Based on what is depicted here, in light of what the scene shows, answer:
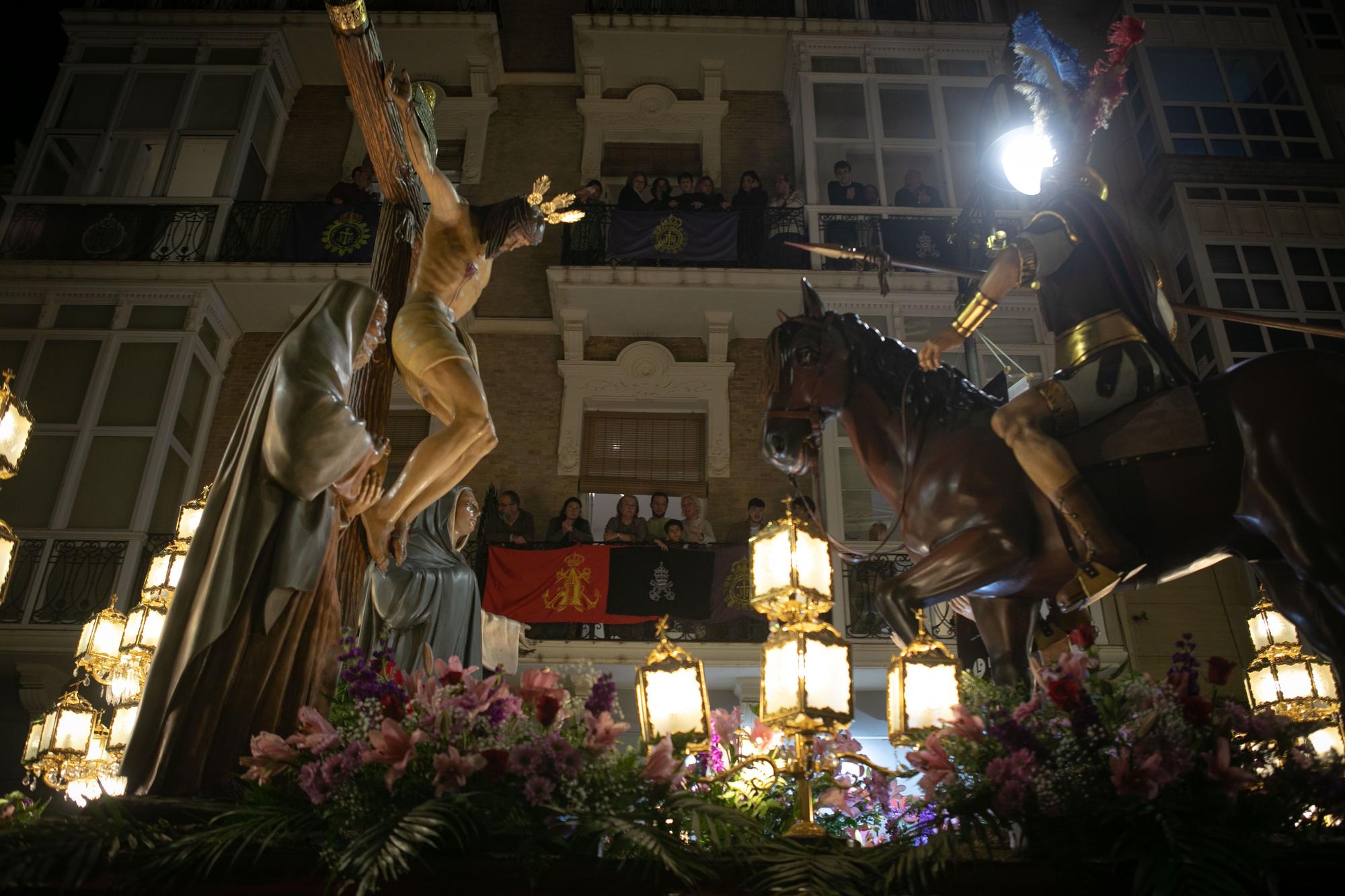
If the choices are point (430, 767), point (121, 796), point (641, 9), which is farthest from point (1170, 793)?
point (641, 9)

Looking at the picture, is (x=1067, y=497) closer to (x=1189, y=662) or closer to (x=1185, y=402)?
(x=1185, y=402)

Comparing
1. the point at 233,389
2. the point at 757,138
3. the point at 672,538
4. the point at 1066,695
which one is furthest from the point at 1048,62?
the point at 233,389

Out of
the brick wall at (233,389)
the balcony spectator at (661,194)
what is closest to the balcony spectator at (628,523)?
the balcony spectator at (661,194)

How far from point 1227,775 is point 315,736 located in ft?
6.37

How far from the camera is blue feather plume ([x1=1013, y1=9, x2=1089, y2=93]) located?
4449 millimetres

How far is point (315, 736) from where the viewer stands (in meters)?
2.09

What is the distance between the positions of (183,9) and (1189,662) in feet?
49.7

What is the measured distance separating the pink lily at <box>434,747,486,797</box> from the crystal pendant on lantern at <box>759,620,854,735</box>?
1463 mm

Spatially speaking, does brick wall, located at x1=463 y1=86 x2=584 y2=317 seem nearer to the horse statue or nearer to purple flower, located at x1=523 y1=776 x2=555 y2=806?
the horse statue

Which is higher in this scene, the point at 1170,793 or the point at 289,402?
the point at 289,402

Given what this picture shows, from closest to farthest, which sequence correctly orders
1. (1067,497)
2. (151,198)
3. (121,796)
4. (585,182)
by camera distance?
(121,796) → (1067,497) → (151,198) → (585,182)

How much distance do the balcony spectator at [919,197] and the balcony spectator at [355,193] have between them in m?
6.64

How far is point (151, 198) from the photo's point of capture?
1212 cm

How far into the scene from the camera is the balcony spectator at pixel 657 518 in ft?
35.2
